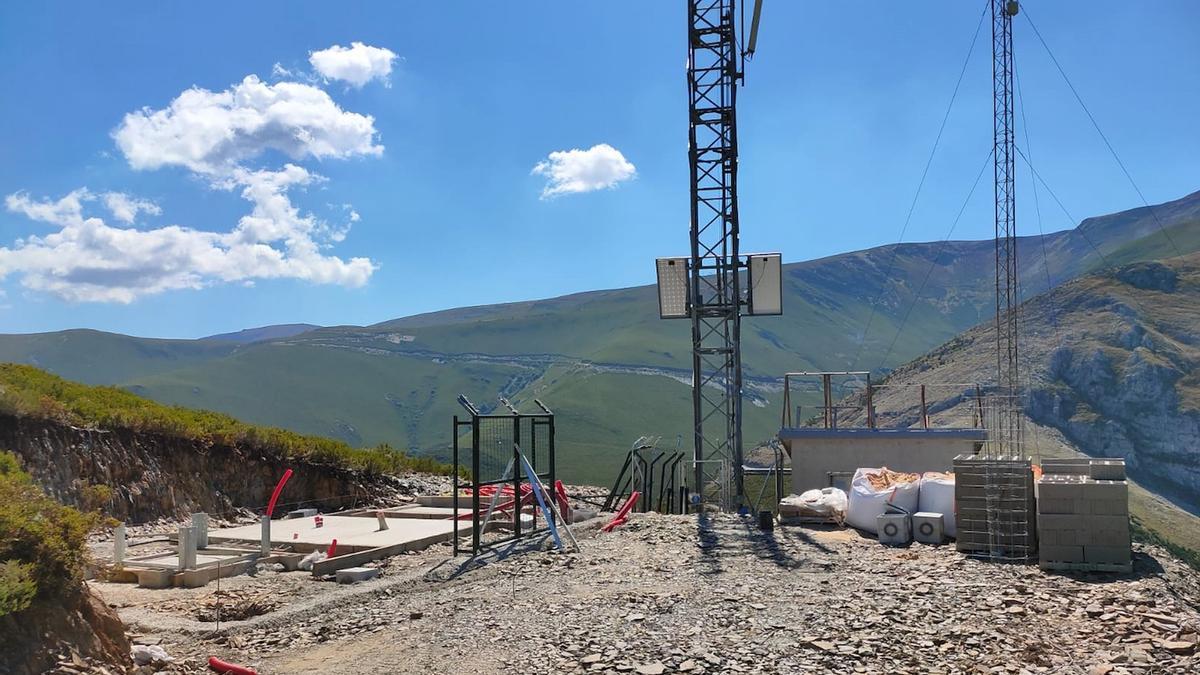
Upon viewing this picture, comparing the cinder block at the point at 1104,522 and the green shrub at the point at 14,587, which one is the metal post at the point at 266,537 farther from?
the cinder block at the point at 1104,522

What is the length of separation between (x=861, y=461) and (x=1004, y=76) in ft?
56.0

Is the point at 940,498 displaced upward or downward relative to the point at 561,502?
upward

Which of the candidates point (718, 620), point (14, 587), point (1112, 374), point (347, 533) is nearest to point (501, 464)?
point (347, 533)

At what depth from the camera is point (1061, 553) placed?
43.7ft

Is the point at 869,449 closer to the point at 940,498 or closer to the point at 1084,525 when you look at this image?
the point at 940,498

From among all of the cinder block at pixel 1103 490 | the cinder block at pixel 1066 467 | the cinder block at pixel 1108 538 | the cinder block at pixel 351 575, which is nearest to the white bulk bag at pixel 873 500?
the cinder block at pixel 1066 467

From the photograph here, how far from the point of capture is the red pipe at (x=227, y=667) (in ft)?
29.7

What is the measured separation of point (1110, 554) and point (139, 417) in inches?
772

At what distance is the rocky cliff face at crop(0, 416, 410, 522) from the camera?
58.3 ft

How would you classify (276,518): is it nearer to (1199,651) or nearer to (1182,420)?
(1199,651)

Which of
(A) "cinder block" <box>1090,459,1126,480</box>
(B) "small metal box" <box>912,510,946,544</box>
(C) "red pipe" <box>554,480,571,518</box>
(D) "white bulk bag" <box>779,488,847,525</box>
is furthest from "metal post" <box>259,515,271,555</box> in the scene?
(A) "cinder block" <box>1090,459,1126,480</box>

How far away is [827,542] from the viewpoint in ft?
53.3

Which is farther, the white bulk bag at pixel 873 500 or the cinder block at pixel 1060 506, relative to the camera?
the white bulk bag at pixel 873 500

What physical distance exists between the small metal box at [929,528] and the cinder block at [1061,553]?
8.42ft
